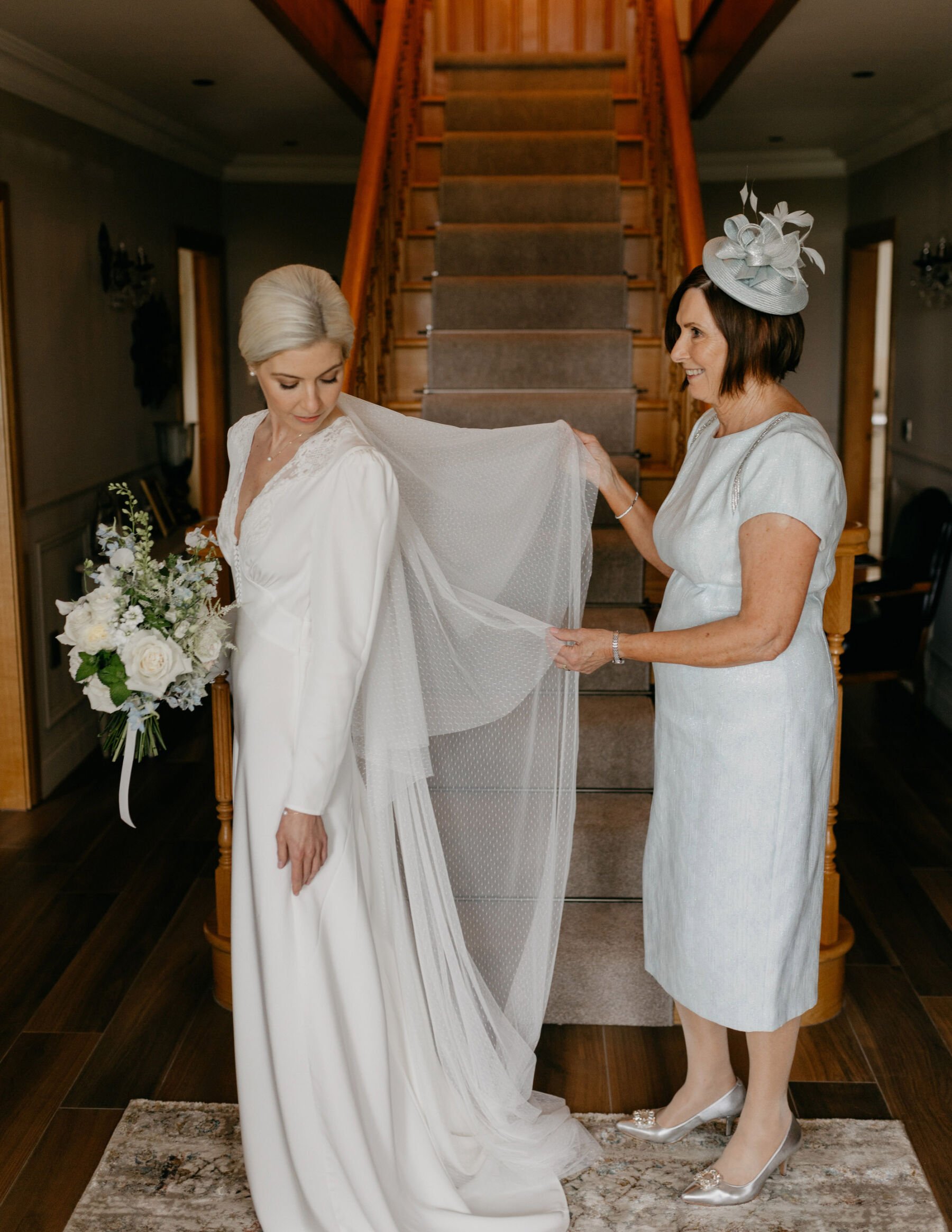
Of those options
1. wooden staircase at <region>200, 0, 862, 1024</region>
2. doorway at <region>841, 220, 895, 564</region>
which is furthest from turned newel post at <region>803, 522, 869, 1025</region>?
doorway at <region>841, 220, 895, 564</region>

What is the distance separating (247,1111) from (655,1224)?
2.71ft

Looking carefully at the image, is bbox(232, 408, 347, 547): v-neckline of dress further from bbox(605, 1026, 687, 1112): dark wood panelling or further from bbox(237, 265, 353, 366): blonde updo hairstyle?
bbox(605, 1026, 687, 1112): dark wood panelling

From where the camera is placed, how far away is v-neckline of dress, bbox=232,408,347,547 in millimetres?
2006

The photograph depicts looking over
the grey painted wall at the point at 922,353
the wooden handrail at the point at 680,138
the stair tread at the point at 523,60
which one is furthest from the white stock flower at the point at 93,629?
the stair tread at the point at 523,60

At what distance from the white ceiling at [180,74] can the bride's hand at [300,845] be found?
3136 mm

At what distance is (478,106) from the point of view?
247 inches

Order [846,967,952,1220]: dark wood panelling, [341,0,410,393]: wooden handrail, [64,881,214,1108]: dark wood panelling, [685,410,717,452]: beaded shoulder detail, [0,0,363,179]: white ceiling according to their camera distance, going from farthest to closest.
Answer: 1. [0,0,363,179]: white ceiling
2. [341,0,410,393]: wooden handrail
3. [64,881,214,1108]: dark wood panelling
4. [846,967,952,1220]: dark wood panelling
5. [685,410,717,452]: beaded shoulder detail

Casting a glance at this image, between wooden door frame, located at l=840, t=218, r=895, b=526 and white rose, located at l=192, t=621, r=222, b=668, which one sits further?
wooden door frame, located at l=840, t=218, r=895, b=526

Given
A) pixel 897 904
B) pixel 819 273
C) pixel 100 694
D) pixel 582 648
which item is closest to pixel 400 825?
pixel 582 648

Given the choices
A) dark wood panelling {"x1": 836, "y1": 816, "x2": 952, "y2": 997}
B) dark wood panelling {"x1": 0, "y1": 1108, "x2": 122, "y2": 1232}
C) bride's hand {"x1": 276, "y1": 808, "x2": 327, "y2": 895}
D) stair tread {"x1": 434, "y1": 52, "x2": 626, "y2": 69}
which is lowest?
dark wood panelling {"x1": 0, "y1": 1108, "x2": 122, "y2": 1232}

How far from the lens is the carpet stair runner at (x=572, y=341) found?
119 inches

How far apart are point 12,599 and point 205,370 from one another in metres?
3.70

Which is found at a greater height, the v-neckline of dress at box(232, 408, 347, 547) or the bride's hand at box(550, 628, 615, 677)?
the v-neckline of dress at box(232, 408, 347, 547)

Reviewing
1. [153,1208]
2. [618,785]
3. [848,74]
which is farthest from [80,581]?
[848,74]
